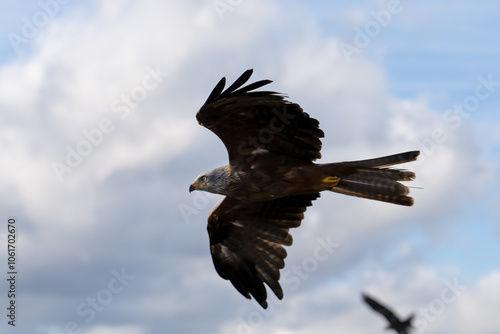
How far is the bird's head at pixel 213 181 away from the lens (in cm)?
1340

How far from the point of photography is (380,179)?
517 inches

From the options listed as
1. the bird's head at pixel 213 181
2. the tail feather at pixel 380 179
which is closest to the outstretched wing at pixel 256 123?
the bird's head at pixel 213 181

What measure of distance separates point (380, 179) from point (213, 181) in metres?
2.82

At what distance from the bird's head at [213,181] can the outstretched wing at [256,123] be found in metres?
0.33

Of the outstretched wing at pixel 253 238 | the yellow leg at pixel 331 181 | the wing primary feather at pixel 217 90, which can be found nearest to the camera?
the wing primary feather at pixel 217 90

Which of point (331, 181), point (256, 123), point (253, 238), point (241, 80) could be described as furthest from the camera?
point (253, 238)

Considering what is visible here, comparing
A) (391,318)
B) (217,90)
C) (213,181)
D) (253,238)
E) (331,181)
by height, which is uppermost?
(217,90)

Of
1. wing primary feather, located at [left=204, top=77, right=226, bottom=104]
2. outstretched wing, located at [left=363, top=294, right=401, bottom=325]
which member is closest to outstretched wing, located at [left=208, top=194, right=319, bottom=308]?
wing primary feather, located at [left=204, top=77, right=226, bottom=104]

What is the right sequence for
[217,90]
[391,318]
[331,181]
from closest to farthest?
[391,318], [217,90], [331,181]

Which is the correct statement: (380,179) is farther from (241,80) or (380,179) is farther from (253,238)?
(253,238)

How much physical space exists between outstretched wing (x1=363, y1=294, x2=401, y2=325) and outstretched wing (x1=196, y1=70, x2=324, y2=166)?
3.09 metres

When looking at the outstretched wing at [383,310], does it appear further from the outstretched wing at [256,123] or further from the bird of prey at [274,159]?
the outstretched wing at [256,123]

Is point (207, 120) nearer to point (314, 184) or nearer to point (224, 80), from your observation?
point (224, 80)

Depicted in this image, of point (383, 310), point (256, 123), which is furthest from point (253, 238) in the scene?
point (383, 310)
